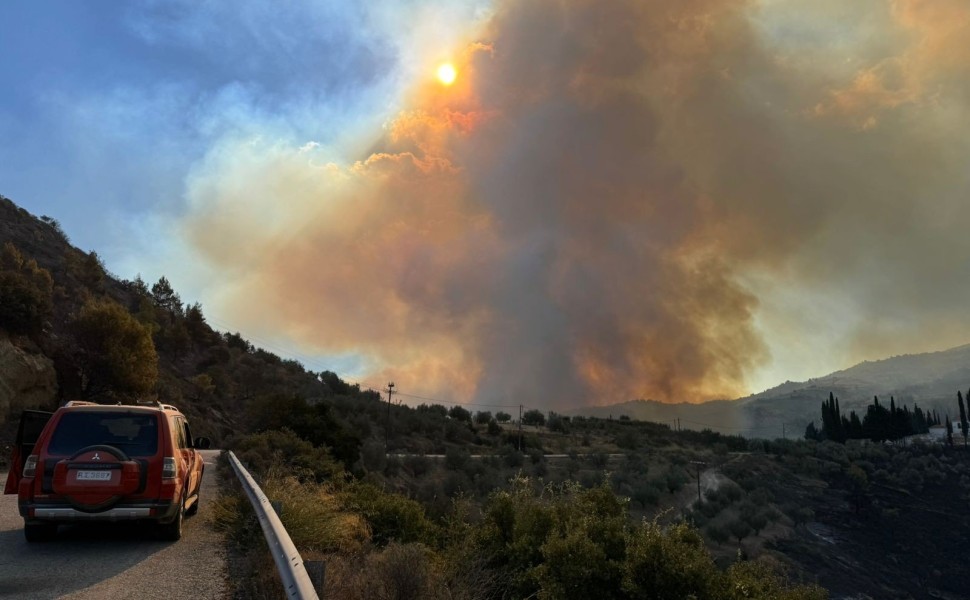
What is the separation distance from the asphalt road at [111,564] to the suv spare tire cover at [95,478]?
776mm

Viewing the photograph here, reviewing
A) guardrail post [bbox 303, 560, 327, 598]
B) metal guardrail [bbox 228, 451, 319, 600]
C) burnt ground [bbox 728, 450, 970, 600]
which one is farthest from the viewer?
burnt ground [bbox 728, 450, 970, 600]

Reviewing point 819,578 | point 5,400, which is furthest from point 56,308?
point 819,578

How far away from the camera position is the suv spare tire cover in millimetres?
8312

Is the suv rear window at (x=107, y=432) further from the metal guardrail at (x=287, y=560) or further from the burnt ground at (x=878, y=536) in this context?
the burnt ground at (x=878, y=536)

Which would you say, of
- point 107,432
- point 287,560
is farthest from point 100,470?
point 287,560

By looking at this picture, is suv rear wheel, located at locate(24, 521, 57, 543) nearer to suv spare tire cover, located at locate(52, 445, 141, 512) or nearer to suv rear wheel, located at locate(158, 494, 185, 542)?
suv spare tire cover, located at locate(52, 445, 141, 512)

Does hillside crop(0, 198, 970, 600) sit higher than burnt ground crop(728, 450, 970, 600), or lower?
higher

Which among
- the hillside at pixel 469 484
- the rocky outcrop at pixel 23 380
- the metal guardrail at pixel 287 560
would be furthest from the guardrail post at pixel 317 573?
the rocky outcrop at pixel 23 380

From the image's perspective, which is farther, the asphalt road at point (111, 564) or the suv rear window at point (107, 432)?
the suv rear window at point (107, 432)

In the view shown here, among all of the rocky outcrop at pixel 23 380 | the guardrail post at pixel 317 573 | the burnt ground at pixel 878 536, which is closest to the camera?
the guardrail post at pixel 317 573

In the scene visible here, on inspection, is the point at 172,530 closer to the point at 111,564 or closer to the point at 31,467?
the point at 111,564

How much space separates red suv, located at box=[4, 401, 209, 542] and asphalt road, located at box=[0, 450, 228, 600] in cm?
44

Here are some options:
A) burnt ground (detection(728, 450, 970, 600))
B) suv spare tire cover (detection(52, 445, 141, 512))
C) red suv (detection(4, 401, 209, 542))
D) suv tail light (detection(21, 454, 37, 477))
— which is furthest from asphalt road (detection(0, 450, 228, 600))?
burnt ground (detection(728, 450, 970, 600))

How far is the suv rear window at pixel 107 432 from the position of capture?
28.7 feet
